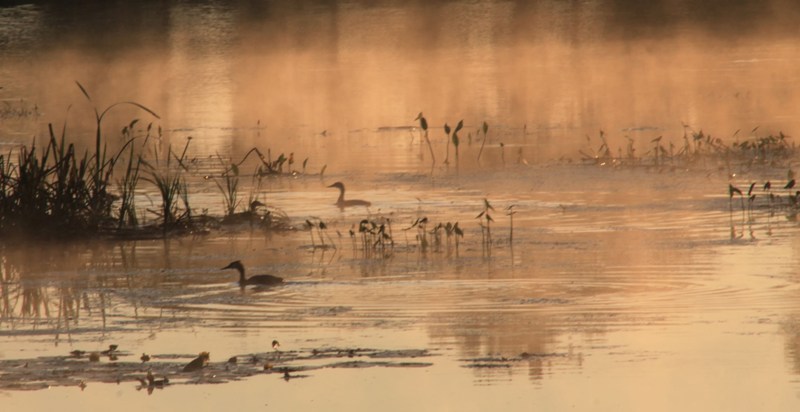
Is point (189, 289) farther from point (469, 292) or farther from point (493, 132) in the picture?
point (493, 132)

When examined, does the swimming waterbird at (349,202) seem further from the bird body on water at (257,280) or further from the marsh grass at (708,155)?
the bird body on water at (257,280)

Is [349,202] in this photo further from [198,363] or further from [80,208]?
[198,363]

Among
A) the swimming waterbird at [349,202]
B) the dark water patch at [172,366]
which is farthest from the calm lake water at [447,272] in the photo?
the swimming waterbird at [349,202]

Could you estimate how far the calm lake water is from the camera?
25.8 feet

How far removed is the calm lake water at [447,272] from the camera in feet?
25.8

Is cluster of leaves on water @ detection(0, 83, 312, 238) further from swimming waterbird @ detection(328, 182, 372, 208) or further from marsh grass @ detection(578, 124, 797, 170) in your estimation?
marsh grass @ detection(578, 124, 797, 170)

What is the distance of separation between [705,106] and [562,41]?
18.1m

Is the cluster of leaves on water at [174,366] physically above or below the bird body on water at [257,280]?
below

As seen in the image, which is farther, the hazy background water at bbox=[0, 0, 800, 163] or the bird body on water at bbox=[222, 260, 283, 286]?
the hazy background water at bbox=[0, 0, 800, 163]

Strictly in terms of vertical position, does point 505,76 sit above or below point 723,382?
above

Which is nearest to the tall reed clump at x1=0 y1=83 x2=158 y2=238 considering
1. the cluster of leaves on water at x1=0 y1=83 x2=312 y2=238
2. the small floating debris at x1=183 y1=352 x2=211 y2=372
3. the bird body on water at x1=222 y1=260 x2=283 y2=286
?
the cluster of leaves on water at x1=0 y1=83 x2=312 y2=238

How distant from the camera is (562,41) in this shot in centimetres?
4200

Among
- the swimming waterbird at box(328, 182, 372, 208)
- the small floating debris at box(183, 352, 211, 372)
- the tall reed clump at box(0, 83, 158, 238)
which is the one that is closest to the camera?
the small floating debris at box(183, 352, 211, 372)

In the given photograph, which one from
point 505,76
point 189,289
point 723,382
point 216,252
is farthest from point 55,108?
point 723,382
